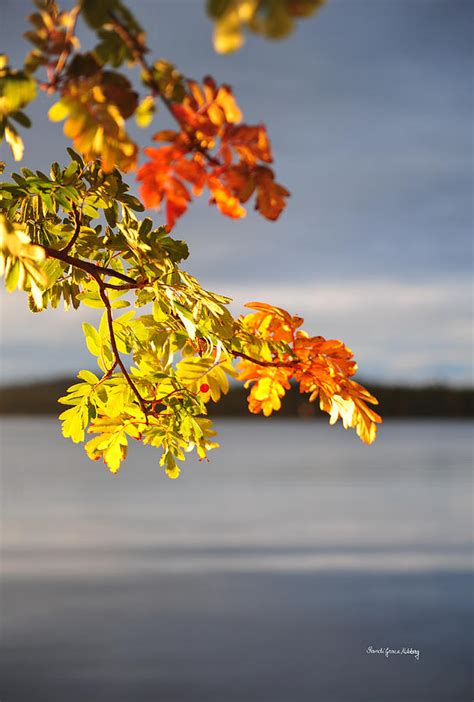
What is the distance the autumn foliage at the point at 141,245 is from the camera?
59 cm

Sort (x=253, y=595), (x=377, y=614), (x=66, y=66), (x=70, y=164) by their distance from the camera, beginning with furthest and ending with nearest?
(x=253, y=595) → (x=377, y=614) → (x=70, y=164) → (x=66, y=66)

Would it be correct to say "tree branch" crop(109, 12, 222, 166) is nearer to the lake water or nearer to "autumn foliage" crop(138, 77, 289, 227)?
"autumn foliage" crop(138, 77, 289, 227)

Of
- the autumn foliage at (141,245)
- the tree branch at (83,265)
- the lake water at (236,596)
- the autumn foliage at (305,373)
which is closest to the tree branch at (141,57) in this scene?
the autumn foliage at (141,245)

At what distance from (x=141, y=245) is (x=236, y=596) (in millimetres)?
4437

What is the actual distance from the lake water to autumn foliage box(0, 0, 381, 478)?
259 cm

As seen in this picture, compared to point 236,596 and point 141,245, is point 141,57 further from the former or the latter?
point 236,596

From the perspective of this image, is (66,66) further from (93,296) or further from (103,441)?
(103,441)

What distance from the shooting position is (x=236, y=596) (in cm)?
506

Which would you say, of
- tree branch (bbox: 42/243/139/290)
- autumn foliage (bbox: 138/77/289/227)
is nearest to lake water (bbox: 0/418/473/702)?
tree branch (bbox: 42/243/139/290)

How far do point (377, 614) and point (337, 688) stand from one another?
46.0 inches

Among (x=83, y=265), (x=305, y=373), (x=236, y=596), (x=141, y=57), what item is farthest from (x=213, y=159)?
(x=236, y=596)

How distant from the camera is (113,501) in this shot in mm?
10508

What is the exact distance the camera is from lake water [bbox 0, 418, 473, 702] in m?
3.58

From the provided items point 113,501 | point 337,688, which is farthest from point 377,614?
point 113,501
